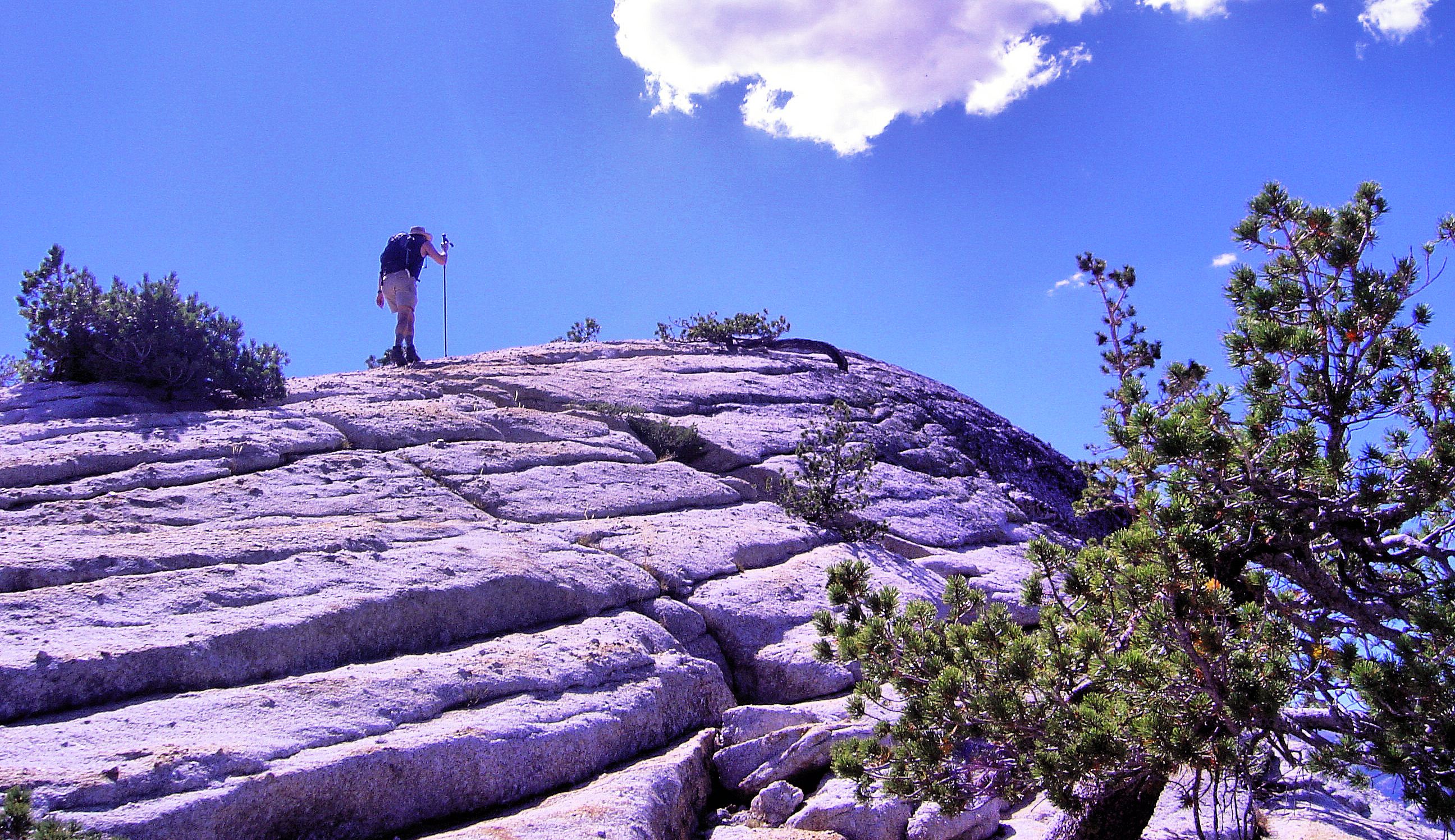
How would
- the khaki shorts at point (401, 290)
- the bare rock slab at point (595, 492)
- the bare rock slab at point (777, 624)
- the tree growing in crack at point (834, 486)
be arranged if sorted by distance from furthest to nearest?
the khaki shorts at point (401, 290), the tree growing in crack at point (834, 486), the bare rock slab at point (595, 492), the bare rock slab at point (777, 624)

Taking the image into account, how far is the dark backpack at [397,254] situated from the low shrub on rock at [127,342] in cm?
421

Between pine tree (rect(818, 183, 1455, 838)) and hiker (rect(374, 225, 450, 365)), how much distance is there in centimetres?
1445

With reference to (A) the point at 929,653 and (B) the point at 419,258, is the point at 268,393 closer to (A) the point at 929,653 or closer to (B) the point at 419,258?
(B) the point at 419,258

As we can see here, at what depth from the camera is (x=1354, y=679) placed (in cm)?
459

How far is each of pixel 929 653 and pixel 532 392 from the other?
11.6m

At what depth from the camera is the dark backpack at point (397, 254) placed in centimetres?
1789

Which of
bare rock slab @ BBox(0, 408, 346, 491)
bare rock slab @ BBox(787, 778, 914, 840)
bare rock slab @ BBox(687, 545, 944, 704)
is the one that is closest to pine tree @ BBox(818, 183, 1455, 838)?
bare rock slab @ BBox(787, 778, 914, 840)

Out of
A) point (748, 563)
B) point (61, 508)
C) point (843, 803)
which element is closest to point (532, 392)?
point (748, 563)

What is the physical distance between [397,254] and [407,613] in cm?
1163

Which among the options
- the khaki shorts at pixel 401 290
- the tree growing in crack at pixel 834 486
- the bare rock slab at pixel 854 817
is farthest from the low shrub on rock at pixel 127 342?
the bare rock slab at pixel 854 817

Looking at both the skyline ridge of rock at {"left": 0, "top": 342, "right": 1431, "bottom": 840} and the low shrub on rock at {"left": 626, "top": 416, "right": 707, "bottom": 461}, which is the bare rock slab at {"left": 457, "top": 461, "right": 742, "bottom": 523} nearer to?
the skyline ridge of rock at {"left": 0, "top": 342, "right": 1431, "bottom": 840}

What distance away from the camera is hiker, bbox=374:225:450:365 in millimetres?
17844

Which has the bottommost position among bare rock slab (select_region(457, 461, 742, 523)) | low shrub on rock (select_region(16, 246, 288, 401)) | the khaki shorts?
bare rock slab (select_region(457, 461, 742, 523))

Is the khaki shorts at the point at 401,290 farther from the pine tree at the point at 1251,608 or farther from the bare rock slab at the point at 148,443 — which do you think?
the pine tree at the point at 1251,608
